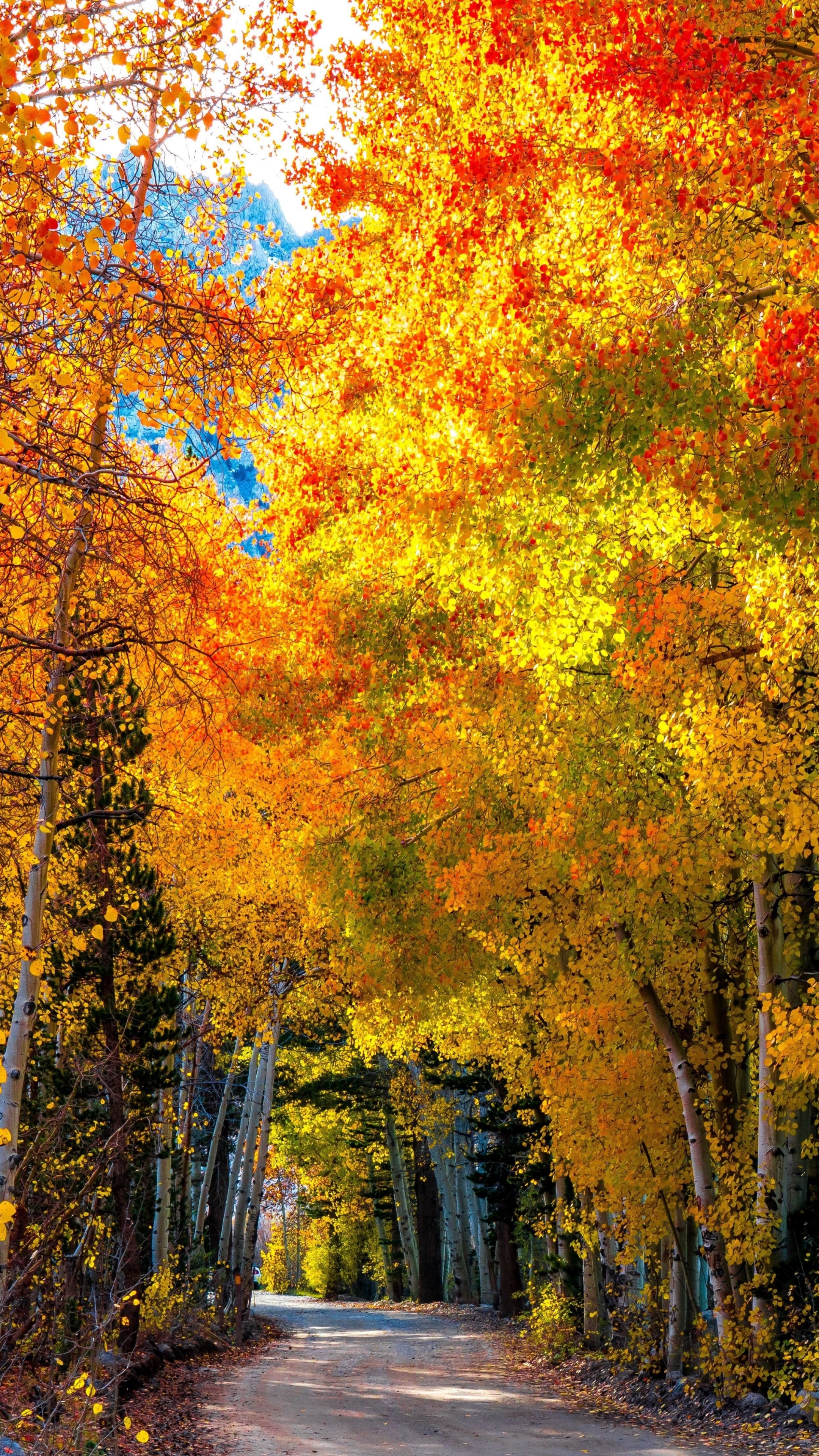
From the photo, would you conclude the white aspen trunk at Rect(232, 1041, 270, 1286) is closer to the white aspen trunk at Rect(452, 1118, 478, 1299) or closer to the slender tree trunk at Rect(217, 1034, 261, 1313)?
the slender tree trunk at Rect(217, 1034, 261, 1313)

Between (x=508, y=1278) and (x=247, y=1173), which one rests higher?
(x=247, y=1173)

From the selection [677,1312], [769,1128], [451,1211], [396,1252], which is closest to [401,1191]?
[451,1211]

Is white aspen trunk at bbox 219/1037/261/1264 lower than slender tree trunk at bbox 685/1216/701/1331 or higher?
higher

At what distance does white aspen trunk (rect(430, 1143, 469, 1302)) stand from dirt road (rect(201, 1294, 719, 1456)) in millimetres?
7466

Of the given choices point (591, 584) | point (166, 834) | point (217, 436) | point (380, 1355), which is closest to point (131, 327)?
point (217, 436)

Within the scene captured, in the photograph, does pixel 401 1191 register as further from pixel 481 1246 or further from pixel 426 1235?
pixel 481 1246

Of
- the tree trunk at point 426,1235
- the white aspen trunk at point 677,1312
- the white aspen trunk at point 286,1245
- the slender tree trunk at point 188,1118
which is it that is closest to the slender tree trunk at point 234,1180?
the slender tree trunk at point 188,1118

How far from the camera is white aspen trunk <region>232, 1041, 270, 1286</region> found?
20406 mm

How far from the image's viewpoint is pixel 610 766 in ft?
32.0

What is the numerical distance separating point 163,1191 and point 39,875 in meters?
9.95

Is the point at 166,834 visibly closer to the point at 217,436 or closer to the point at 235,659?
the point at 235,659

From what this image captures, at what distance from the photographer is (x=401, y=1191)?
108ft

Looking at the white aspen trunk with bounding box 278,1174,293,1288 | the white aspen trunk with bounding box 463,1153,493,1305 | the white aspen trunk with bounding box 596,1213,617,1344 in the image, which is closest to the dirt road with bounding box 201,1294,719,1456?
the white aspen trunk with bounding box 596,1213,617,1344

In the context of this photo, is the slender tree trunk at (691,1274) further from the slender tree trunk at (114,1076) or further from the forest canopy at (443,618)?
the slender tree trunk at (114,1076)
